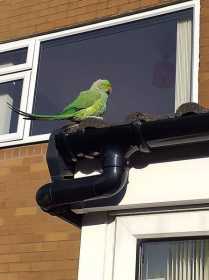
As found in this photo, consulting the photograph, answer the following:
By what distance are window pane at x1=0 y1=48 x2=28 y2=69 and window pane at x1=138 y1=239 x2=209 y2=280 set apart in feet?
11.7

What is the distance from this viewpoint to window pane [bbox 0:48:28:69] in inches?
272

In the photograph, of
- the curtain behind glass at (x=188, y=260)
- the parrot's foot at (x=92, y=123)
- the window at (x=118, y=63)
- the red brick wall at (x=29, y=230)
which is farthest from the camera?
the window at (x=118, y=63)

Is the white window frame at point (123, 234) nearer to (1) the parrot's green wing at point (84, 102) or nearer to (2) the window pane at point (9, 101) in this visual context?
→ (1) the parrot's green wing at point (84, 102)

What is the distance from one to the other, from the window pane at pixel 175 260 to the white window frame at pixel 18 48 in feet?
11.1

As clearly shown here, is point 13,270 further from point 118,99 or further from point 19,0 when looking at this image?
point 19,0

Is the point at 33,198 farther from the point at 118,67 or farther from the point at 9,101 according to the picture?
the point at 118,67

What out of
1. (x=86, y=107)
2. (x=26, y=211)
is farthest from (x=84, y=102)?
(x=26, y=211)

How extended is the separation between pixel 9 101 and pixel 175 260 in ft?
11.5

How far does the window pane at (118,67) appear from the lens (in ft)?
19.3

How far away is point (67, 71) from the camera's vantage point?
6.61 metres

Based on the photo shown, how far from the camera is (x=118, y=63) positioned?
6312 millimetres

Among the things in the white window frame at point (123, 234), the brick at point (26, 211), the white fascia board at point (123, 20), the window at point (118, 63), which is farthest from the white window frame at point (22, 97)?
the white window frame at point (123, 234)

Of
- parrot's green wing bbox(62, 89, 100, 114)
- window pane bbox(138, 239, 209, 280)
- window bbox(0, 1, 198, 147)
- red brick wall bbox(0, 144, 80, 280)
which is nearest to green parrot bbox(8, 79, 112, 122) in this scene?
parrot's green wing bbox(62, 89, 100, 114)

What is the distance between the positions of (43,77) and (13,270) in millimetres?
2154
